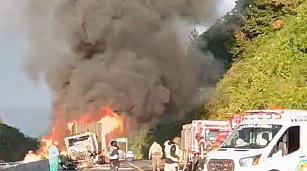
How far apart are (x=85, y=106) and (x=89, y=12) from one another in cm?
572

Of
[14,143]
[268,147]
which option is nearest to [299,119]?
[268,147]

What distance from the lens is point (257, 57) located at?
128 ft

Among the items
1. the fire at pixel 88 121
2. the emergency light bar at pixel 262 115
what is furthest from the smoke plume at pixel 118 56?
the emergency light bar at pixel 262 115

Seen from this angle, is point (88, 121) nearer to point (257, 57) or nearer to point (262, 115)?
point (257, 57)

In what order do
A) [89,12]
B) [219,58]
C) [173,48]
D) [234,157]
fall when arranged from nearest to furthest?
[234,157], [89,12], [173,48], [219,58]

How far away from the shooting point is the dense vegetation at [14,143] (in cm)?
6562

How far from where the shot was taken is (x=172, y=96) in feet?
150

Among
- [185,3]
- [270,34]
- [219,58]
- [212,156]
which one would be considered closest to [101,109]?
[185,3]

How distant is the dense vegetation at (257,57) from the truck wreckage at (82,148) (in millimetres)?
7722

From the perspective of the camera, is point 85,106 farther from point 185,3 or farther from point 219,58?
point 219,58

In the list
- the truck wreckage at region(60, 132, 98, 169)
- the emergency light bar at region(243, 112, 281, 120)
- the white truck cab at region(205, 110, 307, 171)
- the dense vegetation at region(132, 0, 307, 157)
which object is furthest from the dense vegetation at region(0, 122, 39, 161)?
the white truck cab at region(205, 110, 307, 171)

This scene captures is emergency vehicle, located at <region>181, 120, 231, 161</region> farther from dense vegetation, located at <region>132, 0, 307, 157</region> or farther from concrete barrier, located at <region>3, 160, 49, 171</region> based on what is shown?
concrete barrier, located at <region>3, 160, 49, 171</region>

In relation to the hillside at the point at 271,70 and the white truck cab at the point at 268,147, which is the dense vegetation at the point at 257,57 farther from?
the white truck cab at the point at 268,147

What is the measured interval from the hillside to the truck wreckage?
7.67 metres
